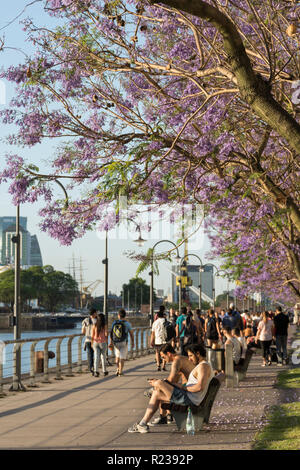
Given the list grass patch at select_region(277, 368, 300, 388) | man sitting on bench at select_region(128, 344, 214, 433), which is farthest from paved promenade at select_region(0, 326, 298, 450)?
grass patch at select_region(277, 368, 300, 388)

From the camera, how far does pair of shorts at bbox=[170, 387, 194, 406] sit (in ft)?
33.2

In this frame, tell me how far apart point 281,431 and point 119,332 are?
31.3 feet

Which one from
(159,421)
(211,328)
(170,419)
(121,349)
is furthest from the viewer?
(211,328)

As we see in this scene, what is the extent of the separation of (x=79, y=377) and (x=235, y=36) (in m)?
14.2

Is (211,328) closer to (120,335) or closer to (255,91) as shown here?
(120,335)

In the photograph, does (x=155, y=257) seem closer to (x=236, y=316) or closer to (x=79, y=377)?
(x=79, y=377)

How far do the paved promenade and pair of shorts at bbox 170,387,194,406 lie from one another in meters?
0.40

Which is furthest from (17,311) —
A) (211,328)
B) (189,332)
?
(211,328)

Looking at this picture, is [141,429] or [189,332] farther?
[189,332]

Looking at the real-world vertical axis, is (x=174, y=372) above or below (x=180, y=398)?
above

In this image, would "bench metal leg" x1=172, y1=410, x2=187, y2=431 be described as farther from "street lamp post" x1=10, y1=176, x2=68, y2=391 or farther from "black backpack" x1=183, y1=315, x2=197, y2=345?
"black backpack" x1=183, y1=315, x2=197, y2=345

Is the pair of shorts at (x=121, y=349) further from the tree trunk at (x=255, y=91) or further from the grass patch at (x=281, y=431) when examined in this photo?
the tree trunk at (x=255, y=91)

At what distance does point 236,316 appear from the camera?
26047mm

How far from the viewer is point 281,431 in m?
9.89
